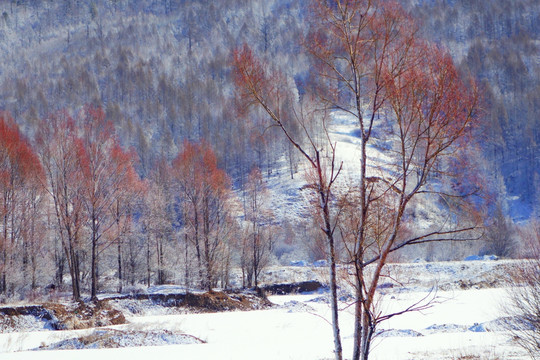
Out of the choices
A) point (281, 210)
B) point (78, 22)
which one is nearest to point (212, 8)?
point (78, 22)

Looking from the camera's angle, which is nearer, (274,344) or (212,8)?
(274,344)

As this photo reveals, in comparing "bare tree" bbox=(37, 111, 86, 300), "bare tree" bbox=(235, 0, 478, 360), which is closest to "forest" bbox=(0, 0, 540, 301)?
"bare tree" bbox=(37, 111, 86, 300)

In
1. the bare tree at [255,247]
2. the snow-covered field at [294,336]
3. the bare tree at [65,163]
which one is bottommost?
the snow-covered field at [294,336]

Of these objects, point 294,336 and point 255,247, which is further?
point 255,247

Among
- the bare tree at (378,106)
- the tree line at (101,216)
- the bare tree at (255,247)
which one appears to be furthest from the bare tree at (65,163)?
the bare tree at (378,106)

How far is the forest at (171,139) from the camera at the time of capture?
2402 cm

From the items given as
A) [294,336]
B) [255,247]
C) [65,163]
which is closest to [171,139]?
[255,247]

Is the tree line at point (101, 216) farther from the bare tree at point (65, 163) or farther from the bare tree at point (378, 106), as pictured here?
the bare tree at point (378, 106)

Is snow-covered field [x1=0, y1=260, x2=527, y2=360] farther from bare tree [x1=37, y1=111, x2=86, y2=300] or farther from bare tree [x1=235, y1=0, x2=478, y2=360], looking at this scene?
bare tree [x1=37, y1=111, x2=86, y2=300]

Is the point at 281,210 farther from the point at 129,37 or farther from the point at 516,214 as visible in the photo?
the point at 129,37

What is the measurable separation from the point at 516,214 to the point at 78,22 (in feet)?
568

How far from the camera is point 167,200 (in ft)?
131

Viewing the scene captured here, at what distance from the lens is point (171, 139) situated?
296 feet

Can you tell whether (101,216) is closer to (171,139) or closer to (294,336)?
(294,336)
